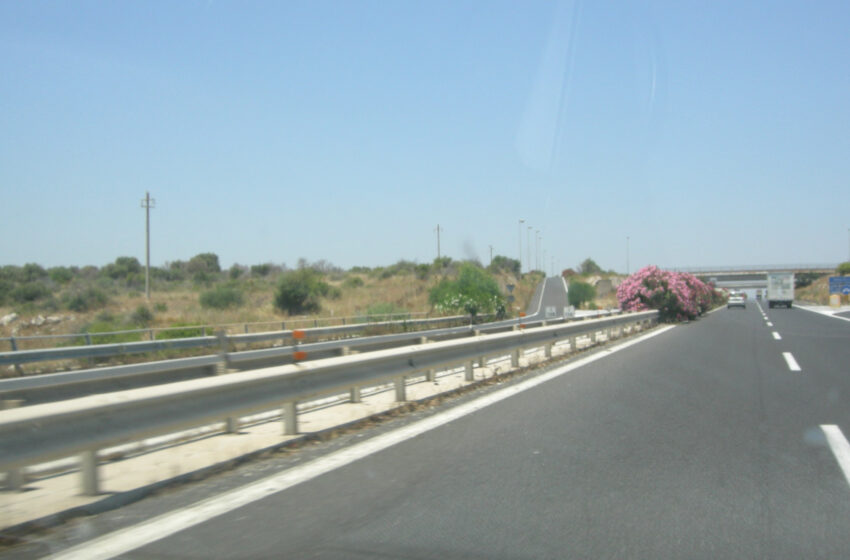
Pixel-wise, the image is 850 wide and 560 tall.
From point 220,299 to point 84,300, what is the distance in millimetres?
7917

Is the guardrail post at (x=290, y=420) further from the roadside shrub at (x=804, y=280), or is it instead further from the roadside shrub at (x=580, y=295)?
the roadside shrub at (x=804, y=280)

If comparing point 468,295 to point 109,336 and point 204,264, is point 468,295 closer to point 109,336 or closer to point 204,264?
point 109,336

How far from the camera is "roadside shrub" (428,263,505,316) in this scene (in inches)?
1789

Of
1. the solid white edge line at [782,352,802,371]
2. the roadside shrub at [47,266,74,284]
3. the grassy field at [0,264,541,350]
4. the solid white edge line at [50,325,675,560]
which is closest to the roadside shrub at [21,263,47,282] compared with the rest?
the roadside shrub at [47,266,74,284]

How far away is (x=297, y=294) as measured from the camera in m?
51.7

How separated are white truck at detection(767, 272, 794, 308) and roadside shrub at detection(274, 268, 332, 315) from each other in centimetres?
4151

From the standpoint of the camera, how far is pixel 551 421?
888 cm

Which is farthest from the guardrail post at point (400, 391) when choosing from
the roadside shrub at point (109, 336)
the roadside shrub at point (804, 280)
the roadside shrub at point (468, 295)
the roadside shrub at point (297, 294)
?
the roadside shrub at point (804, 280)

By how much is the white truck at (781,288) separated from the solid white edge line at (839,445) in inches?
2546

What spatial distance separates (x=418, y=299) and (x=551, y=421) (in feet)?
176

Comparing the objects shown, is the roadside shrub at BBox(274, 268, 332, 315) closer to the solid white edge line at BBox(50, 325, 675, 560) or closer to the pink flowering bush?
the pink flowering bush

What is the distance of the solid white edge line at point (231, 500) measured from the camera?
456 cm

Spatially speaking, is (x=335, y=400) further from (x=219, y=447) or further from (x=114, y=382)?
(x=114, y=382)


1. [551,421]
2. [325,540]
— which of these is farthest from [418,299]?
[325,540]
